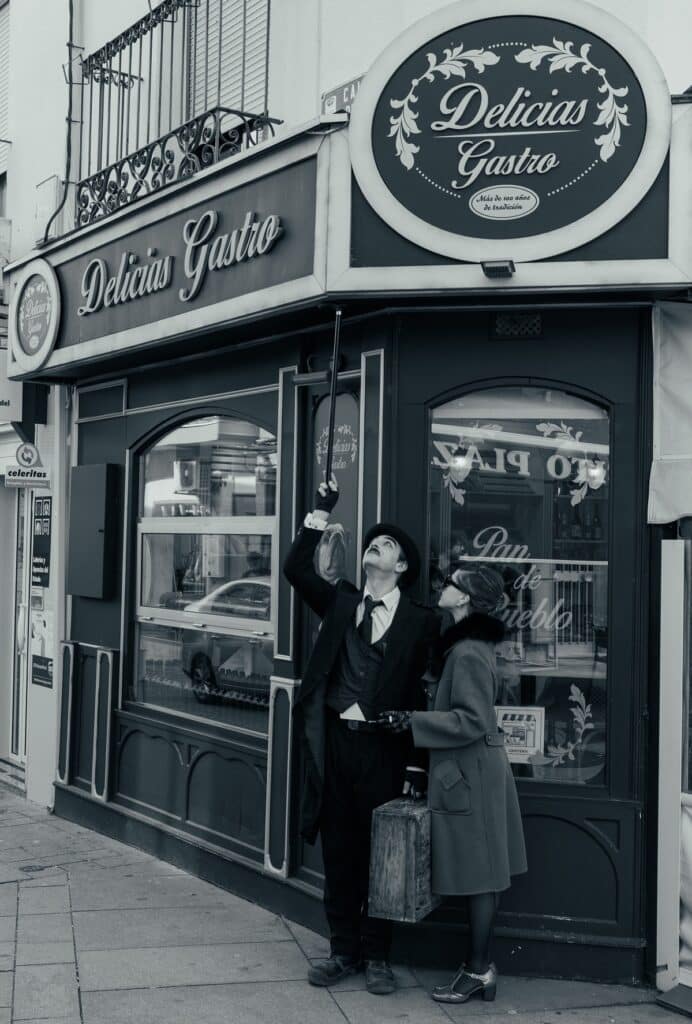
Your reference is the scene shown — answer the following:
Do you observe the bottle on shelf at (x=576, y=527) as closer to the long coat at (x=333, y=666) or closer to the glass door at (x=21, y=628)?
the long coat at (x=333, y=666)

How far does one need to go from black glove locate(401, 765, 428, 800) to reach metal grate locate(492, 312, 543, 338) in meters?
2.05

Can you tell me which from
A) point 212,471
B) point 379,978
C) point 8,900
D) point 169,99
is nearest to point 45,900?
point 8,900

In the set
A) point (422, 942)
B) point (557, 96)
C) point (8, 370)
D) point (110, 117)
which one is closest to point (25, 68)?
point (110, 117)

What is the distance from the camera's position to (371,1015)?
16.2ft

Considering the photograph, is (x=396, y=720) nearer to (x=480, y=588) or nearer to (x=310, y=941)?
(x=480, y=588)

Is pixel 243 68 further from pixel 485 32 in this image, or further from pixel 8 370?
pixel 8 370

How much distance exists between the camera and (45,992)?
16.8 feet

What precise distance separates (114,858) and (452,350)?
3.95m

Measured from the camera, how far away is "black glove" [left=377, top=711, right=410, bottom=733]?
5027 millimetres

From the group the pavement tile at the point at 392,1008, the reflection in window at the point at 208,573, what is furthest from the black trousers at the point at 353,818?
the reflection in window at the point at 208,573

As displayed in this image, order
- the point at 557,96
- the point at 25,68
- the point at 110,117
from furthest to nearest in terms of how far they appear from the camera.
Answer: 1. the point at 25,68
2. the point at 110,117
3. the point at 557,96

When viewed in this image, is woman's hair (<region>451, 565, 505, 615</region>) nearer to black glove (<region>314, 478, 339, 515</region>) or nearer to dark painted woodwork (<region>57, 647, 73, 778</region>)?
black glove (<region>314, 478, 339, 515</region>)

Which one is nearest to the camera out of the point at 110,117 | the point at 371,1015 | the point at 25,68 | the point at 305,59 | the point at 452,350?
the point at 371,1015

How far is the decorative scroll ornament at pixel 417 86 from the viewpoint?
534cm
